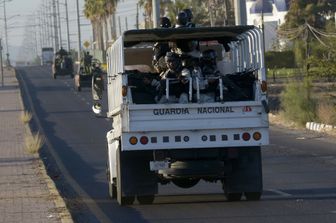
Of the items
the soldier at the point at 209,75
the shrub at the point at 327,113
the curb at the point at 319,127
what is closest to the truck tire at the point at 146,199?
the soldier at the point at 209,75

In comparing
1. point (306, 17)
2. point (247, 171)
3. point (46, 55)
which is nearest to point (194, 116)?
point (247, 171)

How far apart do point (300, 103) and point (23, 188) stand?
2197 centimetres

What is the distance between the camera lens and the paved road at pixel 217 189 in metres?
14.8

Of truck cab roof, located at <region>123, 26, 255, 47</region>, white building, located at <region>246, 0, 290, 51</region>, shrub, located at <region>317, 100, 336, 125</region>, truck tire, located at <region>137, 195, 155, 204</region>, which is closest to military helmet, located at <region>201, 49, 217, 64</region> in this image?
truck cab roof, located at <region>123, 26, 255, 47</region>

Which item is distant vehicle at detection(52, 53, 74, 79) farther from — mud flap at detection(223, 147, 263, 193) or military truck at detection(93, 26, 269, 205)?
mud flap at detection(223, 147, 263, 193)

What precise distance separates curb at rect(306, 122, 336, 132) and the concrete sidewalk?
1029cm

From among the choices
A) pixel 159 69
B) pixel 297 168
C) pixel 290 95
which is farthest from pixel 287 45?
pixel 159 69

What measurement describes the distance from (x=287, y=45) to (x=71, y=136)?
56034 mm

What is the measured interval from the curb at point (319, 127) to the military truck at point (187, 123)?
17.8 m

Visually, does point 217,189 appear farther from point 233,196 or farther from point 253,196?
point 253,196

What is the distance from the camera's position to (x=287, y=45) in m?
91.4

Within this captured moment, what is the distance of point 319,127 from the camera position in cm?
3588

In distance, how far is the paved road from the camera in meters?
14.8

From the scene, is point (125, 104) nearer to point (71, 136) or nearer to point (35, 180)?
point (35, 180)
